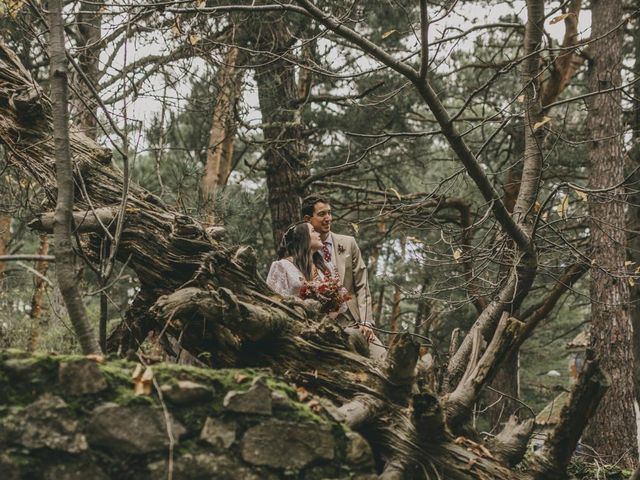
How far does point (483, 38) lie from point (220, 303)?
8.56 m

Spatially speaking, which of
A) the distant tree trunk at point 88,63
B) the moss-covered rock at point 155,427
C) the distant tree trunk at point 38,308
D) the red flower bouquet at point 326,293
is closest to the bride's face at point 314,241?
the red flower bouquet at point 326,293

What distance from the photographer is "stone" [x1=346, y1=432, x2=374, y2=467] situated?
2.87m

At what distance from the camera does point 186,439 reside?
2.62 metres

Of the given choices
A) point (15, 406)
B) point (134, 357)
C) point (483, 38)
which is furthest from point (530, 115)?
point (483, 38)

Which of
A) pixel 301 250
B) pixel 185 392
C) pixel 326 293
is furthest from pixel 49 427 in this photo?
pixel 301 250

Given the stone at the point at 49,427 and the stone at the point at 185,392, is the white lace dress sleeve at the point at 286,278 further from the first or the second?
the stone at the point at 49,427

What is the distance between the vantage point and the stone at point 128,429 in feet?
8.16

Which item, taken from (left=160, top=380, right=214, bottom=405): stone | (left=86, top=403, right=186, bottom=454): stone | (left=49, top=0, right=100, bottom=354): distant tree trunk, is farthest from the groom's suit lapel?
(left=86, top=403, right=186, bottom=454): stone

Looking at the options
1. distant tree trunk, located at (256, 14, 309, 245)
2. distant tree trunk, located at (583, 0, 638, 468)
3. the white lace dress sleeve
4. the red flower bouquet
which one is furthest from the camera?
distant tree trunk, located at (256, 14, 309, 245)

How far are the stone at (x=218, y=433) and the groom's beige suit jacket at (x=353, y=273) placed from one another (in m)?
2.63

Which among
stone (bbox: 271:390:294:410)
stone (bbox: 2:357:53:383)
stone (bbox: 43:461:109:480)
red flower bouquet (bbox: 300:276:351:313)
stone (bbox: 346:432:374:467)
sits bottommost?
stone (bbox: 43:461:109:480)

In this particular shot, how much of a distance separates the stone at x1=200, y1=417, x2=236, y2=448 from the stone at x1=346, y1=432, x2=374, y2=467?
54 cm

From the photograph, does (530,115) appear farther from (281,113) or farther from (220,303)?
(281,113)

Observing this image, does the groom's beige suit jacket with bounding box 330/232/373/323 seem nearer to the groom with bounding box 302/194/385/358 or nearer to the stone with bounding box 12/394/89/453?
the groom with bounding box 302/194/385/358
